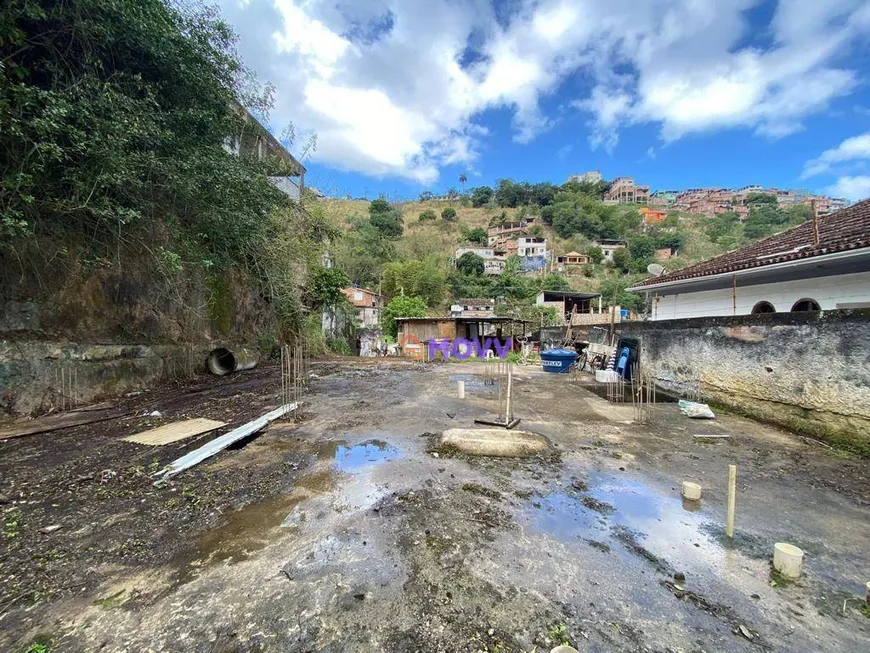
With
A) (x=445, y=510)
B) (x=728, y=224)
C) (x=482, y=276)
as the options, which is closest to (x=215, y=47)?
(x=445, y=510)

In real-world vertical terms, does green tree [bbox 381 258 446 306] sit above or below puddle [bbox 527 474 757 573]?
above

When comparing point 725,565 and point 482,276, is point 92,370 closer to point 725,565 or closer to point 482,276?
point 725,565

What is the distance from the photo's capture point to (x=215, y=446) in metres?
4.10

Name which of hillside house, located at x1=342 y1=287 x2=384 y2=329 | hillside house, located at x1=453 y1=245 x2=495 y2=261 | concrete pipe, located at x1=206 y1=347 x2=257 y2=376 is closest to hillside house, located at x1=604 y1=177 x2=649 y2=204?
hillside house, located at x1=453 y1=245 x2=495 y2=261

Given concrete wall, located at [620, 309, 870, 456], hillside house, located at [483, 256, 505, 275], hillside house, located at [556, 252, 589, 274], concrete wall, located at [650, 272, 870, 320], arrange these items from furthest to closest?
hillside house, located at [556, 252, 589, 274]
hillside house, located at [483, 256, 505, 275]
concrete wall, located at [650, 272, 870, 320]
concrete wall, located at [620, 309, 870, 456]

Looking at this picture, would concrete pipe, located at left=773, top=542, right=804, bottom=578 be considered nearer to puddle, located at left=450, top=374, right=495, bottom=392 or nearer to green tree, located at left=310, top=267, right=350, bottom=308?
puddle, located at left=450, top=374, right=495, bottom=392

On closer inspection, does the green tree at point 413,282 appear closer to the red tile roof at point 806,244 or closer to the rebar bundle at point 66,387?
the red tile roof at point 806,244

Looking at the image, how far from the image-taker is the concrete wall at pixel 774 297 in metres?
6.68

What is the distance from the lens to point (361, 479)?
344 centimetres

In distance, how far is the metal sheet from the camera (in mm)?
3479

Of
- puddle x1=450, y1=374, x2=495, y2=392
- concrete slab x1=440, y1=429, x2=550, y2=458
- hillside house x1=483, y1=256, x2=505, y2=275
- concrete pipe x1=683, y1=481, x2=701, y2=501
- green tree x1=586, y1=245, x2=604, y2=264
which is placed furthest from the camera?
green tree x1=586, y1=245, x2=604, y2=264

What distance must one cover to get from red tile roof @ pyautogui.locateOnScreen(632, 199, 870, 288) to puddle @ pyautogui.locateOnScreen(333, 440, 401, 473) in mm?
8189

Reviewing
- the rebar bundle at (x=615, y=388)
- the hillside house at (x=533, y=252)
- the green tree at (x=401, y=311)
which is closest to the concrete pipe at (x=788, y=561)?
the rebar bundle at (x=615, y=388)

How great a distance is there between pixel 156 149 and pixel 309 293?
31.6ft
